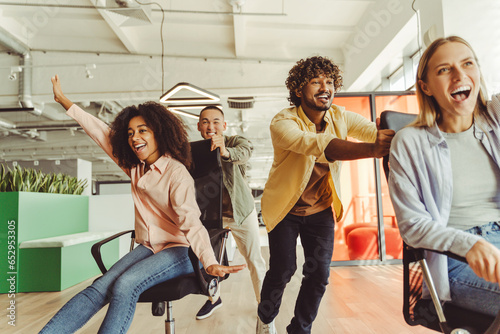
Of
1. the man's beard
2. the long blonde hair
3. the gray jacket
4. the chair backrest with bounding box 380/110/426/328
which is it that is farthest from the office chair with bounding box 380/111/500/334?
the gray jacket

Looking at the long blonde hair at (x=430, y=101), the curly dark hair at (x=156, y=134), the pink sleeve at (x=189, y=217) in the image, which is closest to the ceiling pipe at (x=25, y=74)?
the curly dark hair at (x=156, y=134)

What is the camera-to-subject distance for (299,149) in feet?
4.89

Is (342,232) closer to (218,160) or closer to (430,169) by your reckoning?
(218,160)

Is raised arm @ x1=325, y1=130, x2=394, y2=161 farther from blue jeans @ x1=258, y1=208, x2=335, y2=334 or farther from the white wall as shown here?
the white wall

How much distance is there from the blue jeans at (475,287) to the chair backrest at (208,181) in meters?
1.21

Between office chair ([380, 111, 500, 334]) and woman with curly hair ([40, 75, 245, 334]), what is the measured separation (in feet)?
2.00

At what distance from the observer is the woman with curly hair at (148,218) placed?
141 cm

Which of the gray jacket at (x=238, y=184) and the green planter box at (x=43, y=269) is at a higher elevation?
the gray jacket at (x=238, y=184)

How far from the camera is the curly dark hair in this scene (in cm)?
191

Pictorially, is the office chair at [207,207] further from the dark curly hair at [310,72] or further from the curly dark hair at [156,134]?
the dark curly hair at [310,72]

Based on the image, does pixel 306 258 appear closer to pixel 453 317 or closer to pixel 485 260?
pixel 453 317

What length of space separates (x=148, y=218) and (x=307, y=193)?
80cm

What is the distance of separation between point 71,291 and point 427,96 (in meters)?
4.08

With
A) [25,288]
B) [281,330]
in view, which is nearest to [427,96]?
[281,330]
